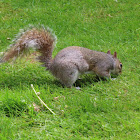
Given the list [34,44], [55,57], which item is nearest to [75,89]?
[55,57]

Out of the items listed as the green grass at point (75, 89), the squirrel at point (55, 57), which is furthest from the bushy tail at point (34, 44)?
the green grass at point (75, 89)

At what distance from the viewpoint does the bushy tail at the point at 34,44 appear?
3.32 meters

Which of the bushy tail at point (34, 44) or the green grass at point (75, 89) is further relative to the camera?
the bushy tail at point (34, 44)

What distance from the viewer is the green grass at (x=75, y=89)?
2.32m

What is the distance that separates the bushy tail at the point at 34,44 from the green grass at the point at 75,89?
0.60ft

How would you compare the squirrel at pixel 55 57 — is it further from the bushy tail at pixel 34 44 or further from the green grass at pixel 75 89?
the green grass at pixel 75 89

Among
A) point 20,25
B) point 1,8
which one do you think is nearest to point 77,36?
point 20,25

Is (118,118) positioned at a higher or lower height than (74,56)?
lower

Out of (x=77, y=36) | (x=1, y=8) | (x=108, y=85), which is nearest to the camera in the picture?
(x=108, y=85)

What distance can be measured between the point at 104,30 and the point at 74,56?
2279 mm

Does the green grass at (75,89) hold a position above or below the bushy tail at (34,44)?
below

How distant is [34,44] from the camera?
333cm

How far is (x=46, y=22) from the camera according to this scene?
5.82 metres

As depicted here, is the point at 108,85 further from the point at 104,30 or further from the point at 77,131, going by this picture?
the point at 104,30
